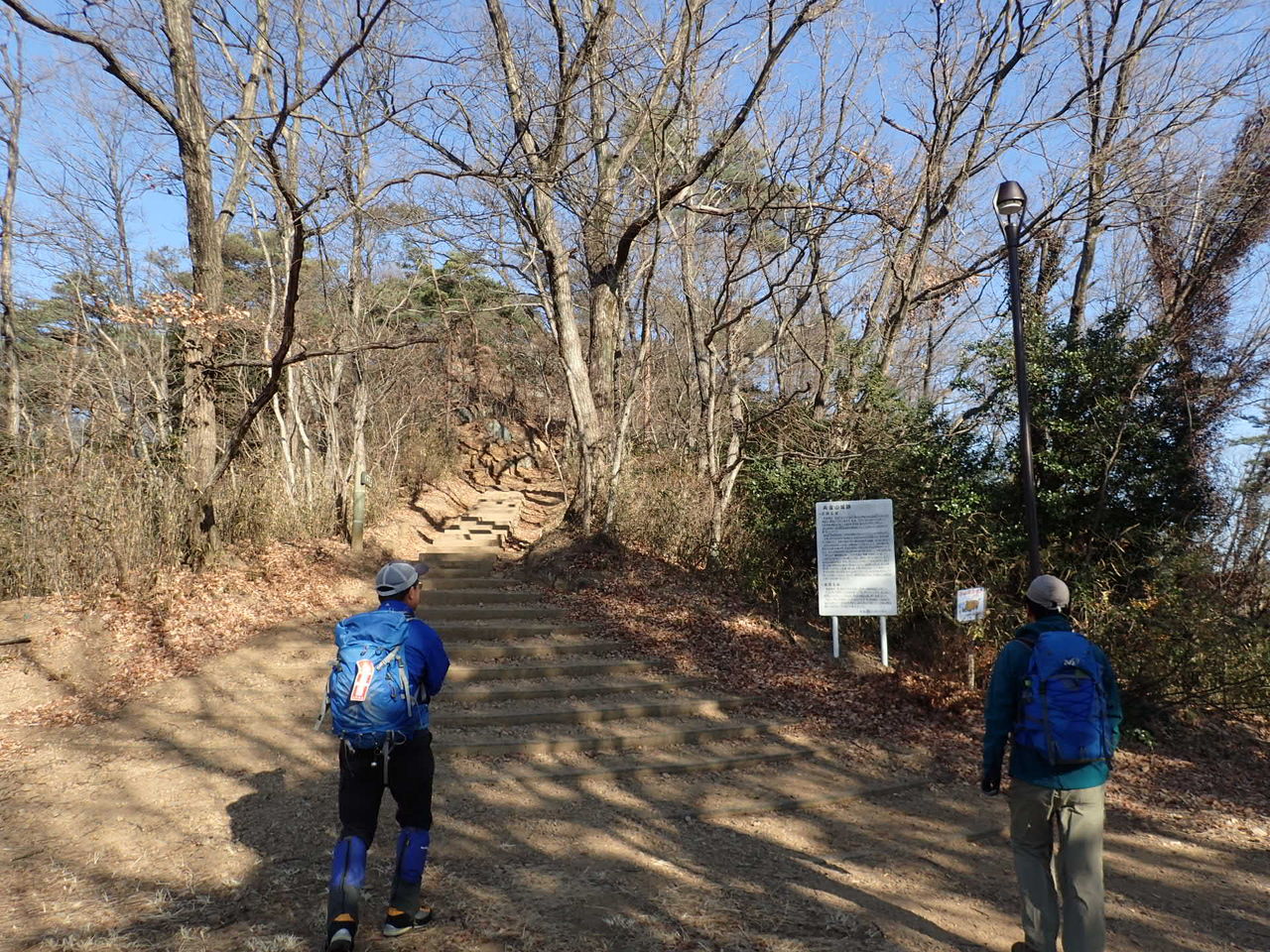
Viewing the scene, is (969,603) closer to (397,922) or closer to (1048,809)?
(1048,809)

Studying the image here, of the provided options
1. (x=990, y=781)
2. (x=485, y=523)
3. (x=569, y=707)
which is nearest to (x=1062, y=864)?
(x=990, y=781)

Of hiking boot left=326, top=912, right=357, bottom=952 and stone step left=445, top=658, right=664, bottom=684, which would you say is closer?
hiking boot left=326, top=912, right=357, bottom=952

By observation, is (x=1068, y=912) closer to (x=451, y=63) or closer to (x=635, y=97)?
(x=451, y=63)

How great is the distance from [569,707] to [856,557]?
4.04m

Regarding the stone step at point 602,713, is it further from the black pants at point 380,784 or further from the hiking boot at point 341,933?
the hiking boot at point 341,933

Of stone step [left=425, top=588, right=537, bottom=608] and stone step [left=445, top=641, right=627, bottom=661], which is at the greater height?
stone step [left=425, top=588, right=537, bottom=608]

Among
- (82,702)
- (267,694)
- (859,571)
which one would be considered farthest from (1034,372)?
(82,702)

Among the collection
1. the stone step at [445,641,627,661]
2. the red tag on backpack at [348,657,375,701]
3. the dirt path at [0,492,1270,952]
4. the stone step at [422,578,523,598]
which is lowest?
the dirt path at [0,492,1270,952]

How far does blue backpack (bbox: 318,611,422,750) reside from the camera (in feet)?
10.6

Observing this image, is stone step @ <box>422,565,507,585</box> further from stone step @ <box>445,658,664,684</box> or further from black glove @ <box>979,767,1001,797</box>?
black glove @ <box>979,767,1001,797</box>

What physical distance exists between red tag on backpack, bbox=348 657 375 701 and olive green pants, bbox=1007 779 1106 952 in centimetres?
297

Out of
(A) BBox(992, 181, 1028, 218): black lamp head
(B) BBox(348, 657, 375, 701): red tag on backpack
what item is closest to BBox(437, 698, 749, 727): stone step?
(B) BBox(348, 657, 375, 701): red tag on backpack

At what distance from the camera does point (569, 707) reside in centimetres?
710

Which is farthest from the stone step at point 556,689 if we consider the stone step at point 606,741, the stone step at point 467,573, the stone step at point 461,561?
the stone step at point 461,561
